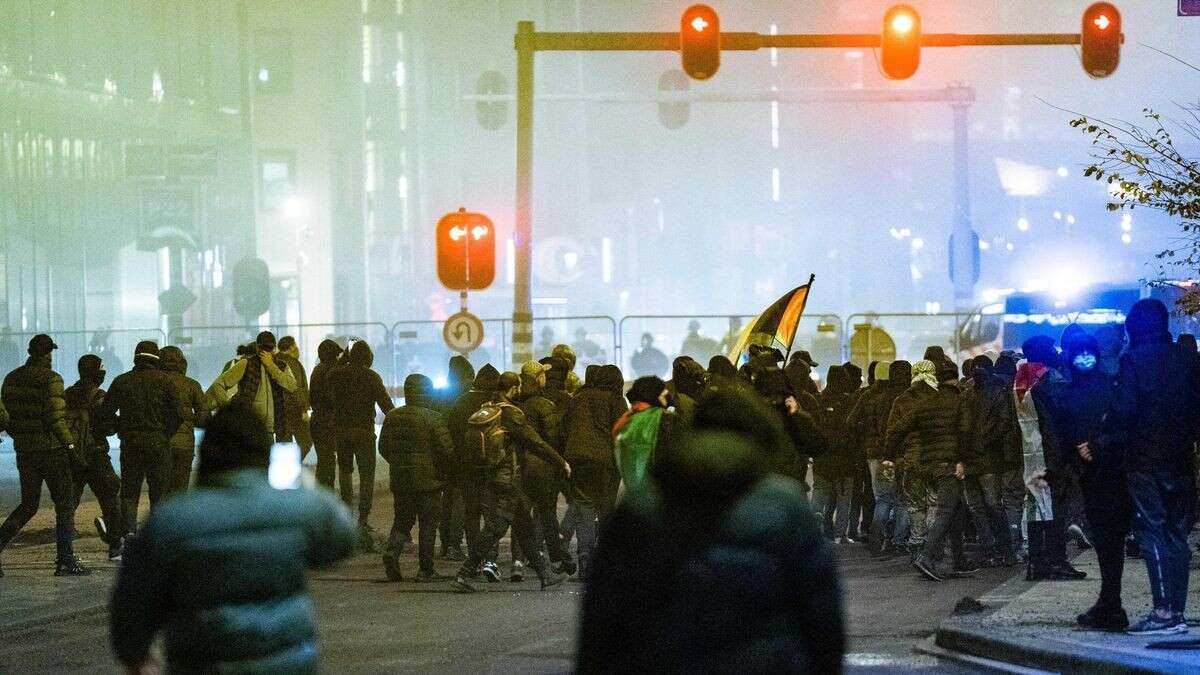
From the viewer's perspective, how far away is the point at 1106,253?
114 metres

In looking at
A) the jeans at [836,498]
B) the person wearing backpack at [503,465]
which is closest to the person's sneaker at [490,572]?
the person wearing backpack at [503,465]

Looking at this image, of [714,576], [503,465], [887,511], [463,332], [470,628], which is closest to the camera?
[714,576]

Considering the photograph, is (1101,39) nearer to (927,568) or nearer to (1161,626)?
(927,568)

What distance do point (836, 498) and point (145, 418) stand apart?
6139 millimetres

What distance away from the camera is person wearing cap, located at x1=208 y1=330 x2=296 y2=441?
14.8 metres

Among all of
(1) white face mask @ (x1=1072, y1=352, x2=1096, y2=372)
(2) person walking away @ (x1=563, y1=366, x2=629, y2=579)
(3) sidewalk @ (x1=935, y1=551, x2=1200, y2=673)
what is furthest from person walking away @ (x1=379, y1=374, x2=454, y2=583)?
(1) white face mask @ (x1=1072, y1=352, x2=1096, y2=372)

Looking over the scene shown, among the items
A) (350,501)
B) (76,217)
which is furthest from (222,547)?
(76,217)

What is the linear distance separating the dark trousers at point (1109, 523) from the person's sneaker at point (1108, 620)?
3cm

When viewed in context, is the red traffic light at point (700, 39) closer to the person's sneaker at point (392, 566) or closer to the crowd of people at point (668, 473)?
the crowd of people at point (668, 473)

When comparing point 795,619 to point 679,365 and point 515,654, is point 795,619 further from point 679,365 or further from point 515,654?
point 679,365

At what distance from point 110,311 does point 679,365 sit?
91.6 feet

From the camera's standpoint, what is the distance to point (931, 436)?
13695mm

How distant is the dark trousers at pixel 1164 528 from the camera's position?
914cm

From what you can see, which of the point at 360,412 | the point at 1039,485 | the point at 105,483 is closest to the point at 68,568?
the point at 105,483
